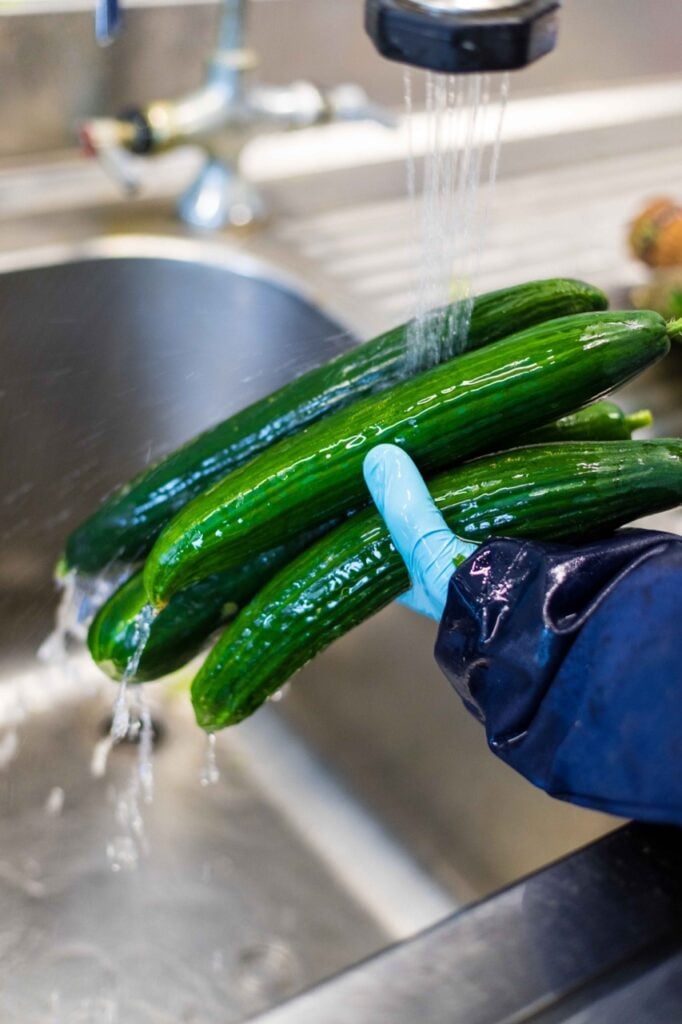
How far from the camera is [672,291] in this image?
1203mm

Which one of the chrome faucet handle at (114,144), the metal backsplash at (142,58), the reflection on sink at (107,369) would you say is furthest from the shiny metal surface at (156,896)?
the metal backsplash at (142,58)

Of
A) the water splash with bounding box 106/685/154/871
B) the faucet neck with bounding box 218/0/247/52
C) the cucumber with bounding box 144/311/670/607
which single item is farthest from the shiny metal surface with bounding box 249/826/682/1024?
the faucet neck with bounding box 218/0/247/52

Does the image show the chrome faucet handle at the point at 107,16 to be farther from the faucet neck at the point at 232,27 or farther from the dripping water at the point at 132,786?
the dripping water at the point at 132,786

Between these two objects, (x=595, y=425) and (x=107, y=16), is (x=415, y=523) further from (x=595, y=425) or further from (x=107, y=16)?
(x=107, y=16)

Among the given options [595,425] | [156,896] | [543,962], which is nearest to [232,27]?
[595,425]

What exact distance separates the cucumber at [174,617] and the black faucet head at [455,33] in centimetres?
33

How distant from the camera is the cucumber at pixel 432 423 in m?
0.68

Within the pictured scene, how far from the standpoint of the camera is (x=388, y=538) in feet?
2.32

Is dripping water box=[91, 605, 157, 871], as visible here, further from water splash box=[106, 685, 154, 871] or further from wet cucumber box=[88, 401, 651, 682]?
wet cucumber box=[88, 401, 651, 682]

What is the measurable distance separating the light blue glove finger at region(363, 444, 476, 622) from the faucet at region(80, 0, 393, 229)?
0.66 meters

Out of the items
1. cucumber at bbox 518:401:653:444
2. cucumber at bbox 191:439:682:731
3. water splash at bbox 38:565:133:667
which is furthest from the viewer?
water splash at bbox 38:565:133:667

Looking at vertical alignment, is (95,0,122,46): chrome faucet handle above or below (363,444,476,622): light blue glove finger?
above

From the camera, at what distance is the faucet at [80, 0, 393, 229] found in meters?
1.22

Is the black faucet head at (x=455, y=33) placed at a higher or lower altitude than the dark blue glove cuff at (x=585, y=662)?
higher
